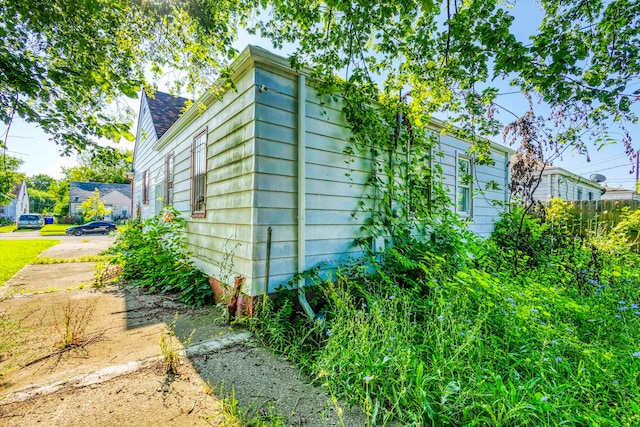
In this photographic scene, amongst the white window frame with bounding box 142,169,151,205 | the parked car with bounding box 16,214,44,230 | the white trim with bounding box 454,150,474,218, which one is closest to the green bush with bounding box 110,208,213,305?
the white window frame with bounding box 142,169,151,205

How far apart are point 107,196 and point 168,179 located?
31524mm

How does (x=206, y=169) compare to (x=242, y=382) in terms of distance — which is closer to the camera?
(x=242, y=382)

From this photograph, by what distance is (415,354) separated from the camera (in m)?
2.08

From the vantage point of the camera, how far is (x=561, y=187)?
13.9 metres

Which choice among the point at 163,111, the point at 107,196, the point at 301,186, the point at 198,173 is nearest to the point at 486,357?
the point at 301,186

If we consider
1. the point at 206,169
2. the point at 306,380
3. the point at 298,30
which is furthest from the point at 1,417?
the point at 298,30

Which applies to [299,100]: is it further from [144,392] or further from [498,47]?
[144,392]

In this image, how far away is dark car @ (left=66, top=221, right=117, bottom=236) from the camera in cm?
1731

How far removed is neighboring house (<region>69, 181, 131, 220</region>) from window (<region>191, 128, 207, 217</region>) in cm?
3022

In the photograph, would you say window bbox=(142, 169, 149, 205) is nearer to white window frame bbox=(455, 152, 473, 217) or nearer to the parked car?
white window frame bbox=(455, 152, 473, 217)

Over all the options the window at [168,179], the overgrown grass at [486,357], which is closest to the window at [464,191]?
the overgrown grass at [486,357]

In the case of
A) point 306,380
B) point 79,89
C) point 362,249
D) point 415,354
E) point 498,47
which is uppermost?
point 498,47

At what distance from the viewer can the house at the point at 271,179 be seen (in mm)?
3176

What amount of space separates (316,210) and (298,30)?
2.41 meters
